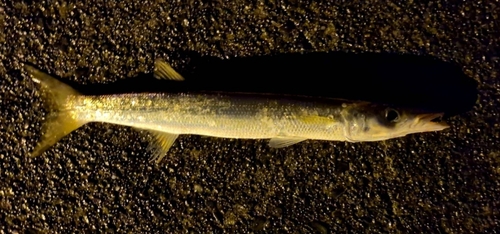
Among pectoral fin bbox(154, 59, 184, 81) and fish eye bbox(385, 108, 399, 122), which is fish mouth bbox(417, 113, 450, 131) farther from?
pectoral fin bbox(154, 59, 184, 81)

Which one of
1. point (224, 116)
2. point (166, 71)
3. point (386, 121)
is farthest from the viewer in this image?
point (166, 71)

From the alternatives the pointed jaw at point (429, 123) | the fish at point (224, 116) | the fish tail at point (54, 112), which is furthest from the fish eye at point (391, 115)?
the fish tail at point (54, 112)

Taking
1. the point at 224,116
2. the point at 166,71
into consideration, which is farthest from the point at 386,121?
the point at 166,71

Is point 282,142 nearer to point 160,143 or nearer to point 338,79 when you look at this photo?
point 338,79

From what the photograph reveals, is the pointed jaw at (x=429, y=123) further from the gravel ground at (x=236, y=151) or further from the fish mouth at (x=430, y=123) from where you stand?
the gravel ground at (x=236, y=151)

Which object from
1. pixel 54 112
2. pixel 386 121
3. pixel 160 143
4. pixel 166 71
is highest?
pixel 166 71

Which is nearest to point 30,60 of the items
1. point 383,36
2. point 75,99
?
point 75,99

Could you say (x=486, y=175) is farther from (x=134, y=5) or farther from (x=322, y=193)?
(x=134, y=5)

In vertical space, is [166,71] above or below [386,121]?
above
